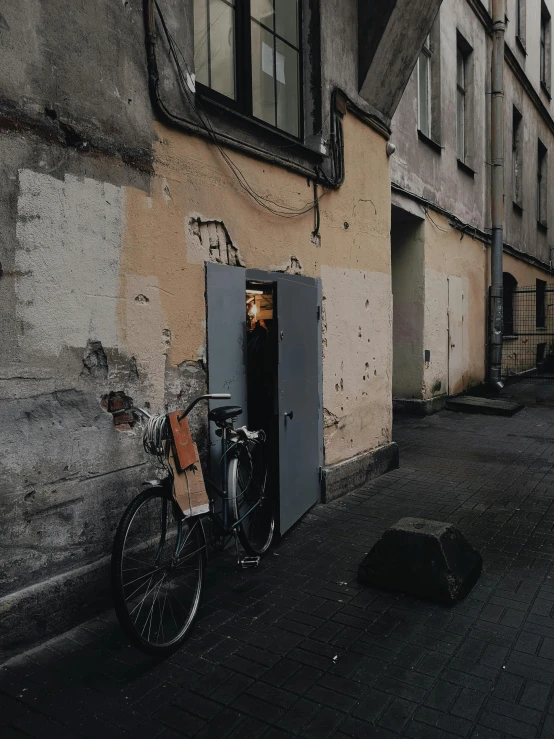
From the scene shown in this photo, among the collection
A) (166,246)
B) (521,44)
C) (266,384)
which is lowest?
(266,384)

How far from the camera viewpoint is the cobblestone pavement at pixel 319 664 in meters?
2.62

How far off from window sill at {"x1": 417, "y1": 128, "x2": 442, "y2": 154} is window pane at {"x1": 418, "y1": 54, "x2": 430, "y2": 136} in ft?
0.73

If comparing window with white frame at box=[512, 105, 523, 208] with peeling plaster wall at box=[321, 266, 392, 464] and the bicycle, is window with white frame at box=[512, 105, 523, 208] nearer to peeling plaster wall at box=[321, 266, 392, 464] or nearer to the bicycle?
peeling plaster wall at box=[321, 266, 392, 464]

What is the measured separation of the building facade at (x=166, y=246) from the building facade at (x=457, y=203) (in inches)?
157

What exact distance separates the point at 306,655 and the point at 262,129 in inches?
159

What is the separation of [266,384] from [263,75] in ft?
9.47

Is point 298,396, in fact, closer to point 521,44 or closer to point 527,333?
point 527,333

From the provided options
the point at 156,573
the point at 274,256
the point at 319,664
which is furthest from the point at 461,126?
the point at 319,664

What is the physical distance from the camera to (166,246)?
4.08 metres

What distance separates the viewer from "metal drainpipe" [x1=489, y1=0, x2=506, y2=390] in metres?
13.4

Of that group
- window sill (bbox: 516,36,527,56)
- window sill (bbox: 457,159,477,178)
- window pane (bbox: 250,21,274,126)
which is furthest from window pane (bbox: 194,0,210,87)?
window sill (bbox: 516,36,527,56)

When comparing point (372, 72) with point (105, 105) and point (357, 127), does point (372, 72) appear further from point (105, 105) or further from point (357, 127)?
point (105, 105)

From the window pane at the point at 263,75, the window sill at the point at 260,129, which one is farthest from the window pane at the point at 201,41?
the window pane at the point at 263,75

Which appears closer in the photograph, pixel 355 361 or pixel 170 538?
pixel 170 538
